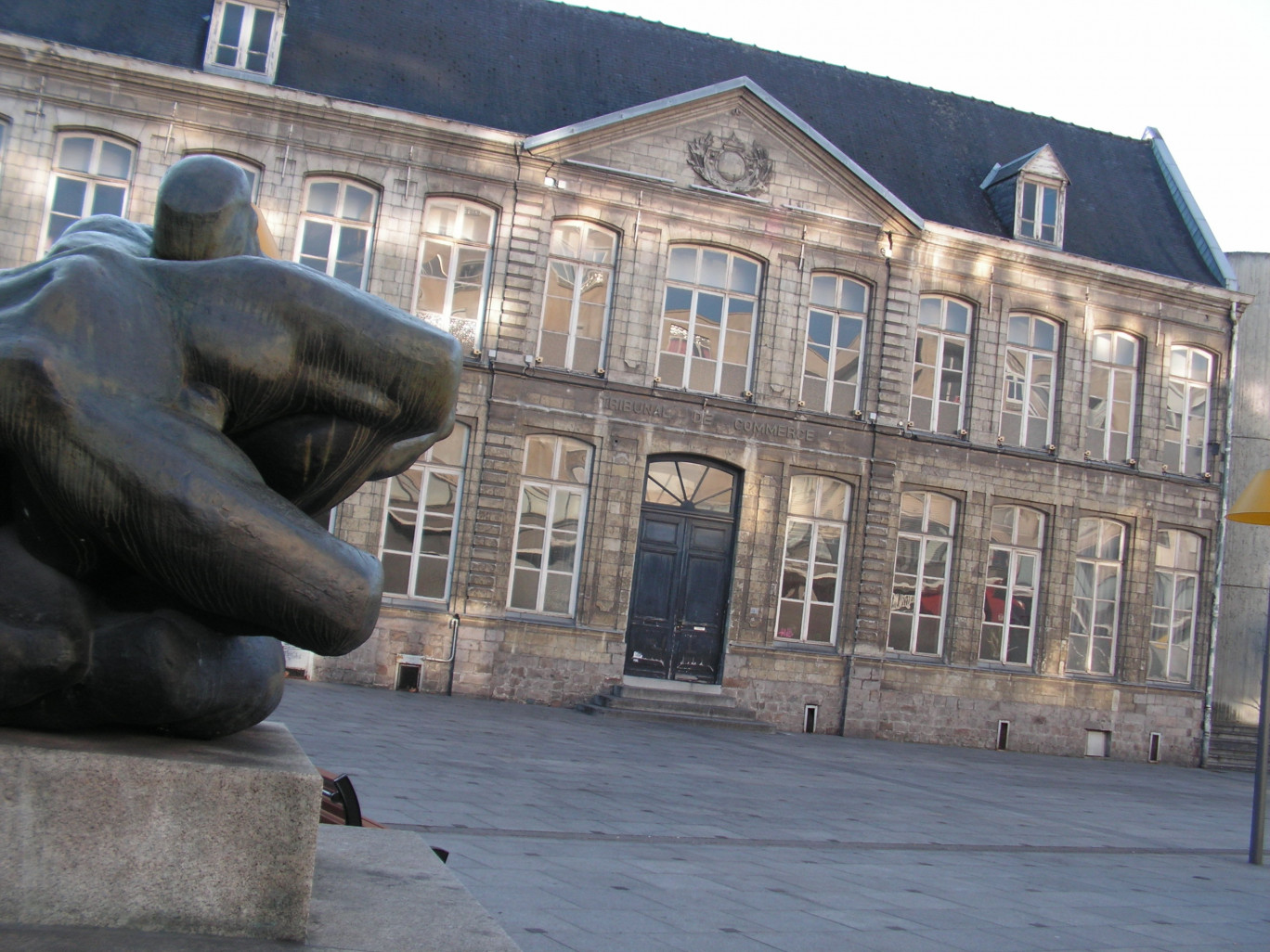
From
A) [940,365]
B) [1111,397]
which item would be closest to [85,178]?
[940,365]

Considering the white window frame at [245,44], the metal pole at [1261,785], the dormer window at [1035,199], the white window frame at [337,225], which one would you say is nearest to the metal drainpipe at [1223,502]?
the dormer window at [1035,199]

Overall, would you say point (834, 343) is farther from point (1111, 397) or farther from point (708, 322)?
point (1111, 397)

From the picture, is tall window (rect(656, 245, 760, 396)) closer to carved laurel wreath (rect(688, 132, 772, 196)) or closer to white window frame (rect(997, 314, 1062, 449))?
carved laurel wreath (rect(688, 132, 772, 196))

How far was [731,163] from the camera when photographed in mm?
20453

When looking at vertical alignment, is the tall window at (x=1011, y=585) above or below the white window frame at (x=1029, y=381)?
below

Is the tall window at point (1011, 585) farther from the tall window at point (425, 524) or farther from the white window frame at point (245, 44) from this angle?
the white window frame at point (245, 44)

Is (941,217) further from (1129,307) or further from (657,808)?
(657,808)

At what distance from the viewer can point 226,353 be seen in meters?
2.44

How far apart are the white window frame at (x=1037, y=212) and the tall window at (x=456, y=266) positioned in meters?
10.4

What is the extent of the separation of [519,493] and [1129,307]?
12.5 metres

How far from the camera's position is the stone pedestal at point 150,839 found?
2137mm

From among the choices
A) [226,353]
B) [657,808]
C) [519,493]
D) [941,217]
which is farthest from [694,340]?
[226,353]

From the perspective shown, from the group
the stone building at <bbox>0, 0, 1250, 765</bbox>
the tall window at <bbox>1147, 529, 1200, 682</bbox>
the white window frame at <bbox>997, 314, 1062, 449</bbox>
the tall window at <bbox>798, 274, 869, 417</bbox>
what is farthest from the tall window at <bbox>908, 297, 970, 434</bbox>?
the tall window at <bbox>1147, 529, 1200, 682</bbox>

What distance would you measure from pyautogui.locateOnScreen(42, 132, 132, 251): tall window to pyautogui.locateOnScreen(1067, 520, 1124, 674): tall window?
17618 mm
